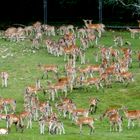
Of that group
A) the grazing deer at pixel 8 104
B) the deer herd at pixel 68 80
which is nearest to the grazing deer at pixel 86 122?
the deer herd at pixel 68 80

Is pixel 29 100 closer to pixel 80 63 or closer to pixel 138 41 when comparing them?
pixel 80 63

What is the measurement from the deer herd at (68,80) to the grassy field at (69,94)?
0.87 ft

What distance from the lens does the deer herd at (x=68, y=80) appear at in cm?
2361

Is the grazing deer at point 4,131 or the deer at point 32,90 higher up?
the deer at point 32,90

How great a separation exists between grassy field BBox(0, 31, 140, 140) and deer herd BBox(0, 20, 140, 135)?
0.27m

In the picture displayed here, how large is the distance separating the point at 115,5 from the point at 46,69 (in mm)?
20343

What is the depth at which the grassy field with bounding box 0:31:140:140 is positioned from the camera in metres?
22.4

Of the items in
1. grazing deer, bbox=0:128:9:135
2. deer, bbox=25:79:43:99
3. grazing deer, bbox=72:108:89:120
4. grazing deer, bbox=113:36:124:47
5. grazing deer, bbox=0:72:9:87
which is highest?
grazing deer, bbox=113:36:124:47

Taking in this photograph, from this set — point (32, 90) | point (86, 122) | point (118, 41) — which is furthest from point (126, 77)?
point (118, 41)

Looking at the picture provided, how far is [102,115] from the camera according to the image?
25438 mm

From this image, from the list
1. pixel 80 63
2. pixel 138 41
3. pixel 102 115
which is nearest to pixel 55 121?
pixel 102 115

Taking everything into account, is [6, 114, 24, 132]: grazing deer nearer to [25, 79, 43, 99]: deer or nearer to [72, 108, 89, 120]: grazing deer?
[72, 108, 89, 120]: grazing deer

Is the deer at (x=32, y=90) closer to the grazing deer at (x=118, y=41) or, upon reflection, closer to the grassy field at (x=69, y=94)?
the grassy field at (x=69, y=94)

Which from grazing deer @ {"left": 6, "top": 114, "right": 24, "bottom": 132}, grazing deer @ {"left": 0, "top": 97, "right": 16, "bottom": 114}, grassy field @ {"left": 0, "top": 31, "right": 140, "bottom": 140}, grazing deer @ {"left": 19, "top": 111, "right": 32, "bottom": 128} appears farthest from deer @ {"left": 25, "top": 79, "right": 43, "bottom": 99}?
grazing deer @ {"left": 6, "top": 114, "right": 24, "bottom": 132}
